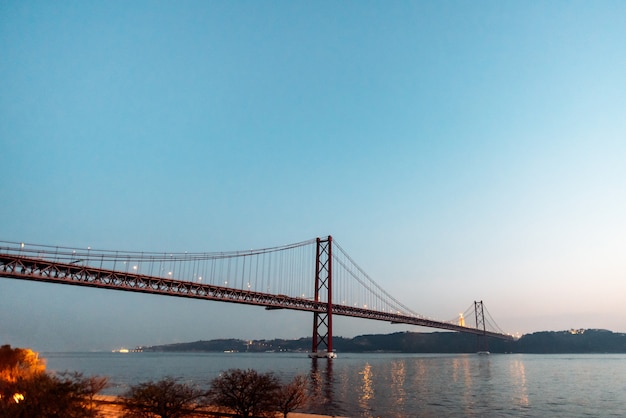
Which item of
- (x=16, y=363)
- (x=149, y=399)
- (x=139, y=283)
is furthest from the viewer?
(x=139, y=283)

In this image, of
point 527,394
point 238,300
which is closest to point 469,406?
point 527,394

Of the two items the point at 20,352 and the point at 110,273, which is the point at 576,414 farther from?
the point at 110,273

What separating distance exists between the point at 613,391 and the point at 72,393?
144ft


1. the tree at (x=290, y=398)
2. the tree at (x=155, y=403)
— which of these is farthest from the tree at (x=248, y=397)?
the tree at (x=155, y=403)

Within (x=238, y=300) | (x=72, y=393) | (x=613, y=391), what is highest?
(x=238, y=300)

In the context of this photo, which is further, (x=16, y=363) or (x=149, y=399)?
(x=16, y=363)

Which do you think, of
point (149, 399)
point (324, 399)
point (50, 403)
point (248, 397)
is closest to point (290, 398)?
point (248, 397)

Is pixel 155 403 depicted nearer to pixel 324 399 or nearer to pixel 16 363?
pixel 16 363

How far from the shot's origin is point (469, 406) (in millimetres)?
27656

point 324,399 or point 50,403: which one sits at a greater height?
point 50,403

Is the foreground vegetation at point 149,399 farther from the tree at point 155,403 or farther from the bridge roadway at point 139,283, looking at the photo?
the bridge roadway at point 139,283

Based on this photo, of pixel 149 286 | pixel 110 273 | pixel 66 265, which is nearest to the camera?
pixel 66 265

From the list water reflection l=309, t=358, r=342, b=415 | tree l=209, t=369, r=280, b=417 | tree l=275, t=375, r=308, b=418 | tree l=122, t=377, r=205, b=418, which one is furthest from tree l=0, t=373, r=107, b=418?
water reflection l=309, t=358, r=342, b=415

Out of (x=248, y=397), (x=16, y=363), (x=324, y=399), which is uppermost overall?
(x=16, y=363)
